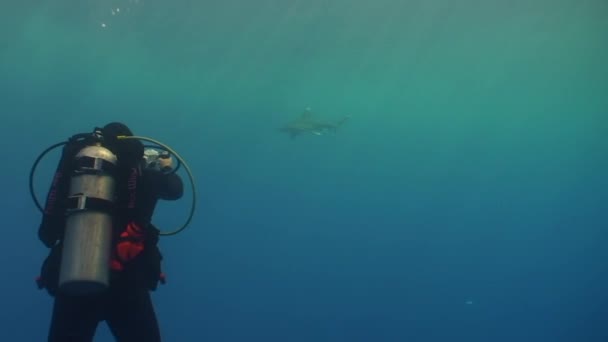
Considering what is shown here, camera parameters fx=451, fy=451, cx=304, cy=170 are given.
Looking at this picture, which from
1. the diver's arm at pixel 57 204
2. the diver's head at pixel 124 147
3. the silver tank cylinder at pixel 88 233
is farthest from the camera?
the diver's head at pixel 124 147

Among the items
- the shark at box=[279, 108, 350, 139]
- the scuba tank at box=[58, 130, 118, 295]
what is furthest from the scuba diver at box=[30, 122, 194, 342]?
the shark at box=[279, 108, 350, 139]

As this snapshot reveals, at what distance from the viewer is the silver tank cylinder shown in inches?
125

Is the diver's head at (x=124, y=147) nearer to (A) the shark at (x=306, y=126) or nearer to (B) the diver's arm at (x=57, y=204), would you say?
(B) the diver's arm at (x=57, y=204)

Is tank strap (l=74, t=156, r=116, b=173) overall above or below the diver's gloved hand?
below

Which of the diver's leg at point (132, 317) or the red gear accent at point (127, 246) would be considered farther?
the diver's leg at point (132, 317)

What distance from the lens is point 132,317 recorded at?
3789 millimetres

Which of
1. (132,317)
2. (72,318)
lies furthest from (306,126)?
(72,318)

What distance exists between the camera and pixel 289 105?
5912 cm

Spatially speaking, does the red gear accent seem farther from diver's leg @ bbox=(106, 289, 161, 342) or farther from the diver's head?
the diver's head

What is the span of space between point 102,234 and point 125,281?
52 cm

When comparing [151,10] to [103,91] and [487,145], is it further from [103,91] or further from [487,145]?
[487,145]

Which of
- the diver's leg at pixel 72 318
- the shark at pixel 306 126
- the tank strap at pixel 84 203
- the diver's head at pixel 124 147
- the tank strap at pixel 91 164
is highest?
the shark at pixel 306 126

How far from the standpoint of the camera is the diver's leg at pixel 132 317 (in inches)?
146

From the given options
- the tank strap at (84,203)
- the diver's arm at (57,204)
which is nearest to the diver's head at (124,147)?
the diver's arm at (57,204)
